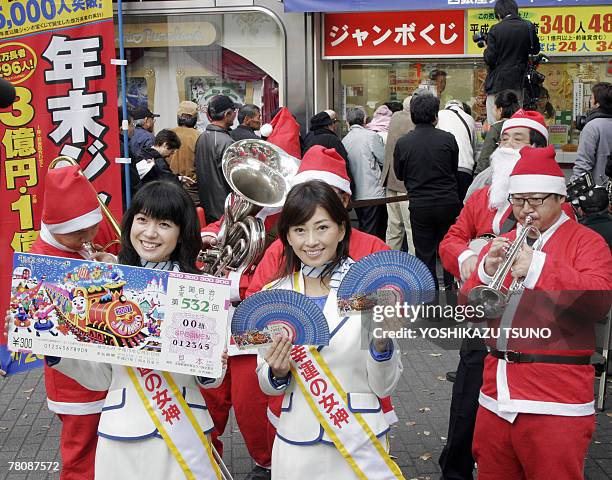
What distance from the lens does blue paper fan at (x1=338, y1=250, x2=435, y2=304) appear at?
9.66ft

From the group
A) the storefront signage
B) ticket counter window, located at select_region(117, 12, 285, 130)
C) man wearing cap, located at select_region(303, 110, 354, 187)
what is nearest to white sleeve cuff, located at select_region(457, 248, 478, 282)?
man wearing cap, located at select_region(303, 110, 354, 187)

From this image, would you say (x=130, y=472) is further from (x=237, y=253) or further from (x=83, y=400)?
(x=237, y=253)

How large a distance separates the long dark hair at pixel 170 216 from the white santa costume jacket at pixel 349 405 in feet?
1.99

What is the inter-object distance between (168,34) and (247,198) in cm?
753

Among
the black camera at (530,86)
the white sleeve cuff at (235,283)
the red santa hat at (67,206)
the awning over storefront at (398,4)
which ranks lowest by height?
the white sleeve cuff at (235,283)

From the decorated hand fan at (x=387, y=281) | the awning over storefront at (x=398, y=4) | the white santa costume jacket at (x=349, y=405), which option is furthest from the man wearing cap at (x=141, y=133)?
the decorated hand fan at (x=387, y=281)

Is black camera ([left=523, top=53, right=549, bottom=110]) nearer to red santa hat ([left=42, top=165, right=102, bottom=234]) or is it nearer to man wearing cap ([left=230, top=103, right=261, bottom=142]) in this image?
man wearing cap ([left=230, top=103, right=261, bottom=142])

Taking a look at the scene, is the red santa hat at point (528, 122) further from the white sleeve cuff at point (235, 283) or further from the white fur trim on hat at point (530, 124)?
the white sleeve cuff at point (235, 283)

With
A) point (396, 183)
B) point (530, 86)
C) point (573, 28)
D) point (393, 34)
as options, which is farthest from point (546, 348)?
point (393, 34)

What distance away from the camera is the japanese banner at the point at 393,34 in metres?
10.8

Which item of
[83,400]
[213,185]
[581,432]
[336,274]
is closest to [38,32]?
[213,185]

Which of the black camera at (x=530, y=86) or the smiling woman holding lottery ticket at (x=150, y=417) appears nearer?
the smiling woman holding lottery ticket at (x=150, y=417)

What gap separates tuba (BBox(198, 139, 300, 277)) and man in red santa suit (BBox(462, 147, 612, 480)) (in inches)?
55.2

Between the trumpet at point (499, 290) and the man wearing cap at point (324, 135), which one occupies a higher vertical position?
the man wearing cap at point (324, 135)
